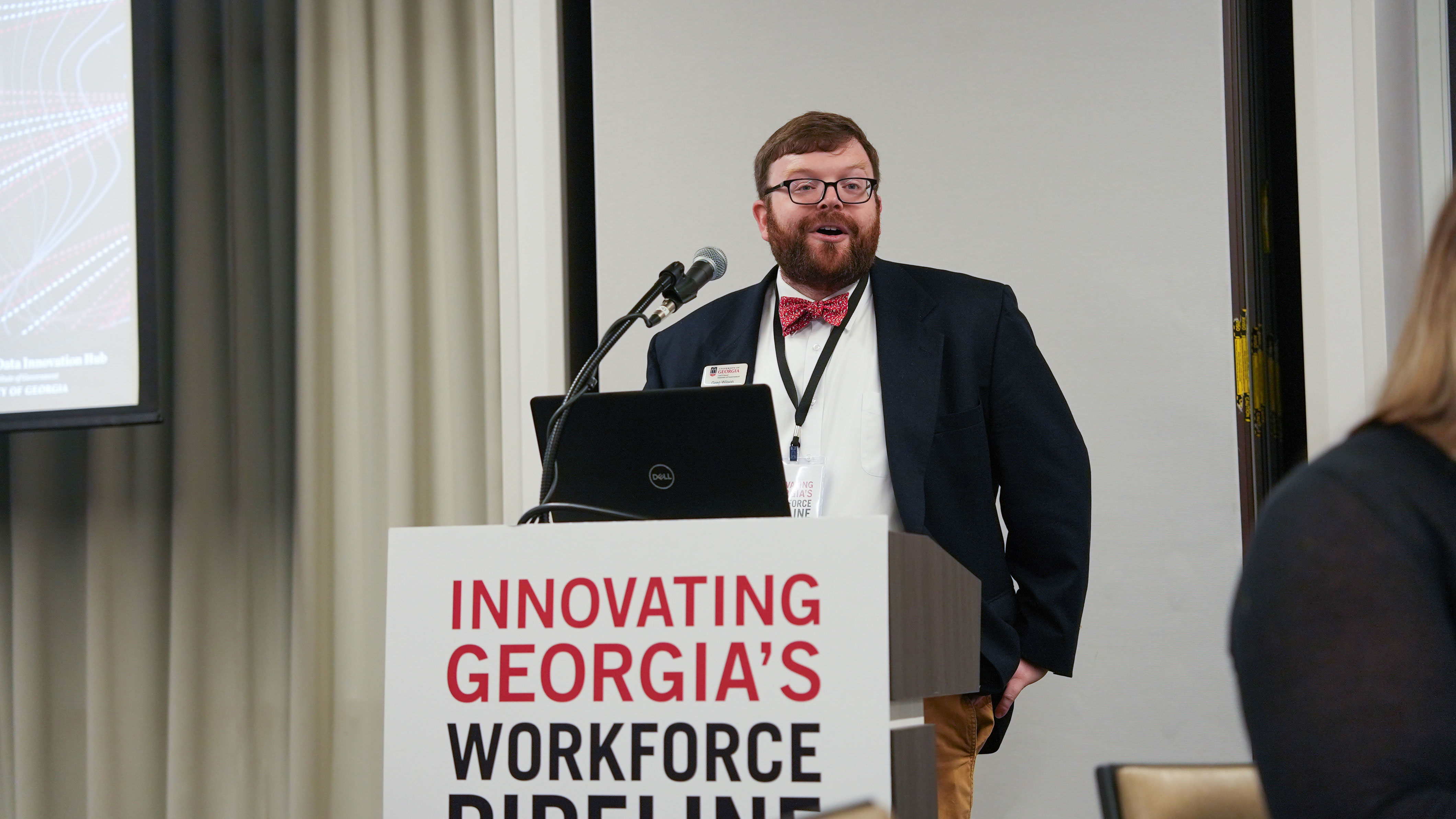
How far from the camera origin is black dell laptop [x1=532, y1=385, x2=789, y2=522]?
1.42m

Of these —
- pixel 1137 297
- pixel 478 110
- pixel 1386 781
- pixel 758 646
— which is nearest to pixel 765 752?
pixel 758 646

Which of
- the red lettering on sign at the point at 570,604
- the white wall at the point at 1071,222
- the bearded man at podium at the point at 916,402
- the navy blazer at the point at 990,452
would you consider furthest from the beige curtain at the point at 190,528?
the red lettering on sign at the point at 570,604

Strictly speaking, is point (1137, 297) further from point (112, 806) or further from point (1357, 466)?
point (112, 806)

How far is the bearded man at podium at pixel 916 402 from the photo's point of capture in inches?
77.6

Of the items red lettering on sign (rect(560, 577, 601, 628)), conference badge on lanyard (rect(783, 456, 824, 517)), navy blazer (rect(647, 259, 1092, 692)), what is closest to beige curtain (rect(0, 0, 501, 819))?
conference badge on lanyard (rect(783, 456, 824, 517))

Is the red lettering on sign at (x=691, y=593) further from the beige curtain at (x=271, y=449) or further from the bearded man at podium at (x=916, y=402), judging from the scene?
the beige curtain at (x=271, y=449)

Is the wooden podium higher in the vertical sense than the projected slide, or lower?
lower

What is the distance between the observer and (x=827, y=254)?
2141 mm

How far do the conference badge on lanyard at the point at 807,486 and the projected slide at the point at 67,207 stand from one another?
1.84 m

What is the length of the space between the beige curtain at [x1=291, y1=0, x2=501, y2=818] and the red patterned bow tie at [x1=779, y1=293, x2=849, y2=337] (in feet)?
3.65

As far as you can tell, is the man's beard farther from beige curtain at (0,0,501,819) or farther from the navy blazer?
beige curtain at (0,0,501,819)

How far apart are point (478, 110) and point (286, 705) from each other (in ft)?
5.23

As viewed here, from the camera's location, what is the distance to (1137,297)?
8.93 feet

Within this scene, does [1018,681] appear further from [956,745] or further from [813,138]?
[813,138]
